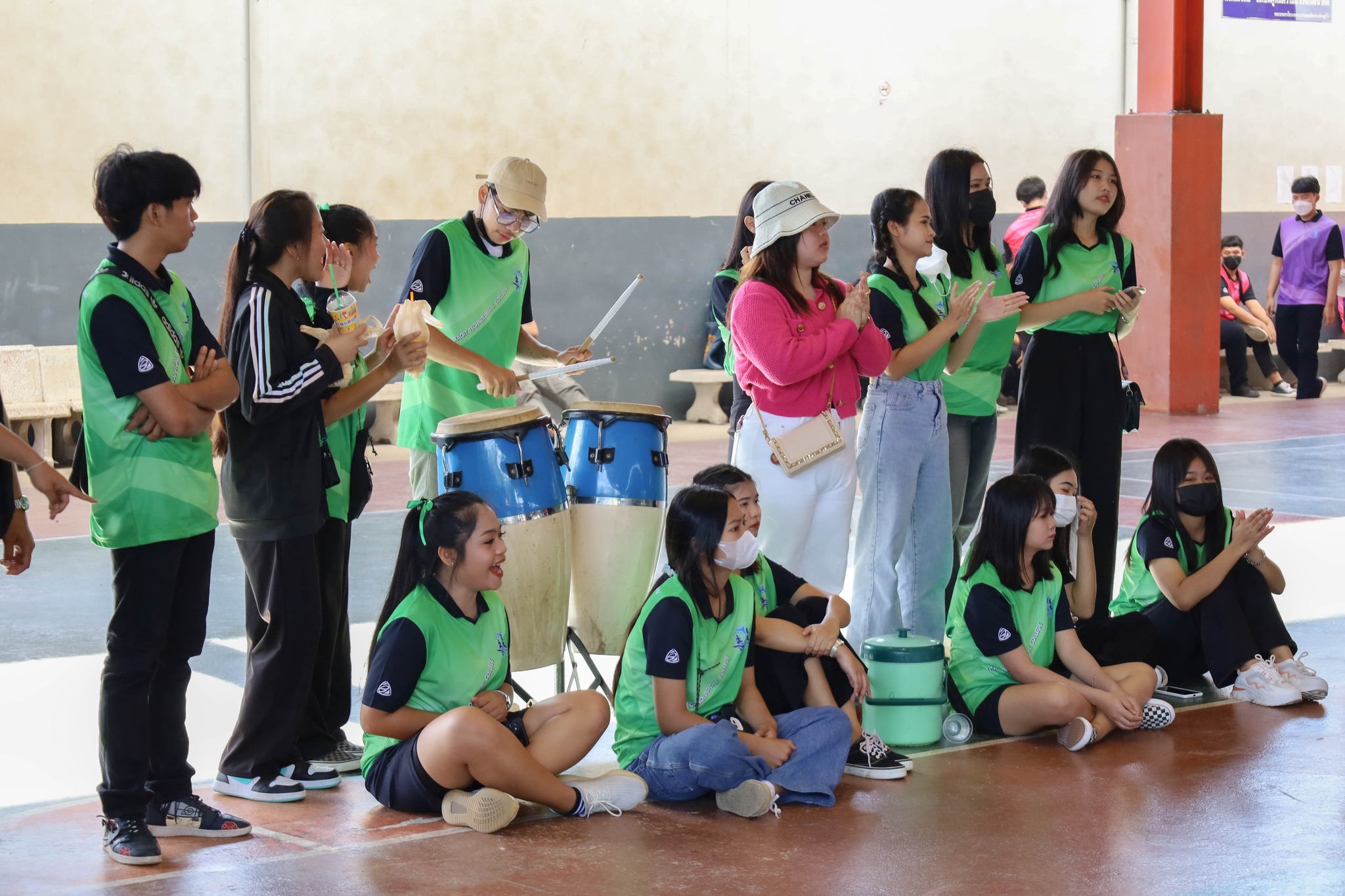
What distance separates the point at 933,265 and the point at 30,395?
6.90 m

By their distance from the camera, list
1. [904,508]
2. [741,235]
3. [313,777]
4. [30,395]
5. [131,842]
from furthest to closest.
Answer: [30,395]
[741,235]
[904,508]
[313,777]
[131,842]

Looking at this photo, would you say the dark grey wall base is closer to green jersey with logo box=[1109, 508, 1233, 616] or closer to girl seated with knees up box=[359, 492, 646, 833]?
green jersey with logo box=[1109, 508, 1233, 616]

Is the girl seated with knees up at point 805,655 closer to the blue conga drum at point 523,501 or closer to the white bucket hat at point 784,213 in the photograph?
the blue conga drum at point 523,501

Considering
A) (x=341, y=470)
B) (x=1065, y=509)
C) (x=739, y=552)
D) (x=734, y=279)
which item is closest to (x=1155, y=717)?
(x=1065, y=509)

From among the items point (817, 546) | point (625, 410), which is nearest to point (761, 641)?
point (817, 546)

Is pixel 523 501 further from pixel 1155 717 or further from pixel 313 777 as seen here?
pixel 1155 717

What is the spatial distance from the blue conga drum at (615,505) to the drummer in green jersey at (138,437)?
58.4 inches

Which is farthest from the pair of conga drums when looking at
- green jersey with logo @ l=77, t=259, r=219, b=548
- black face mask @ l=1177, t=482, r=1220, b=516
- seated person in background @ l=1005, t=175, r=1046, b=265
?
seated person in background @ l=1005, t=175, r=1046, b=265

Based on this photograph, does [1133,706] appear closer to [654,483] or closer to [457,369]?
[654,483]

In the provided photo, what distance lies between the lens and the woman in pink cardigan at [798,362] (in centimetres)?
479

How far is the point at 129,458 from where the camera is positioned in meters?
3.71

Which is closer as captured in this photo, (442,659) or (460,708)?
(460,708)

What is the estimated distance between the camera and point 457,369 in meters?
5.11

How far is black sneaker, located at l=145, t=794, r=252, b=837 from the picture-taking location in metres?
3.83
